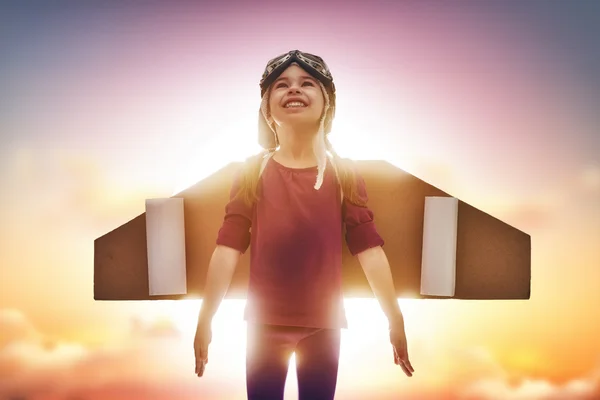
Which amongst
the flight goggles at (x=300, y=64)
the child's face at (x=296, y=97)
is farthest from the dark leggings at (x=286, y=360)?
the flight goggles at (x=300, y=64)

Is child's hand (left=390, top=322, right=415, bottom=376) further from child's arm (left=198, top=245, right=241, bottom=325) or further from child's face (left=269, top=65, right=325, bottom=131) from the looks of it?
child's face (left=269, top=65, right=325, bottom=131)

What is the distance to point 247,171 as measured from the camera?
192cm

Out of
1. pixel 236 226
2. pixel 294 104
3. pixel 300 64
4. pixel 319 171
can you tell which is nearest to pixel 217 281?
pixel 236 226

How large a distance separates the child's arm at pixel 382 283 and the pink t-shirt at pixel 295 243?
42 millimetres

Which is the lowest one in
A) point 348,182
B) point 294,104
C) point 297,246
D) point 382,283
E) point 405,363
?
point 405,363

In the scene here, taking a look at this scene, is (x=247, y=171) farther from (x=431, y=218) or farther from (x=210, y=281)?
(x=431, y=218)

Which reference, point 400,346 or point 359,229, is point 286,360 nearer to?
point 400,346

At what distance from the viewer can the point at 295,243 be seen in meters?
1.79

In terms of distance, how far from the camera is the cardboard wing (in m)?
2.22

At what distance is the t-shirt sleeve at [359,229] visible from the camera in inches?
73.7

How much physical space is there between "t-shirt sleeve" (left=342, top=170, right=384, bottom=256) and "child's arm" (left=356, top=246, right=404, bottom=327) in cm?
3

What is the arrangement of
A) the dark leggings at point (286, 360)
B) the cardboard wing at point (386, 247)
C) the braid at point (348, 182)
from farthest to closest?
1. the cardboard wing at point (386, 247)
2. the braid at point (348, 182)
3. the dark leggings at point (286, 360)

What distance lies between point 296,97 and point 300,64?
116 millimetres

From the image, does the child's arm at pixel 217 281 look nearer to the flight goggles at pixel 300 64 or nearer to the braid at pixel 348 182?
the braid at pixel 348 182
